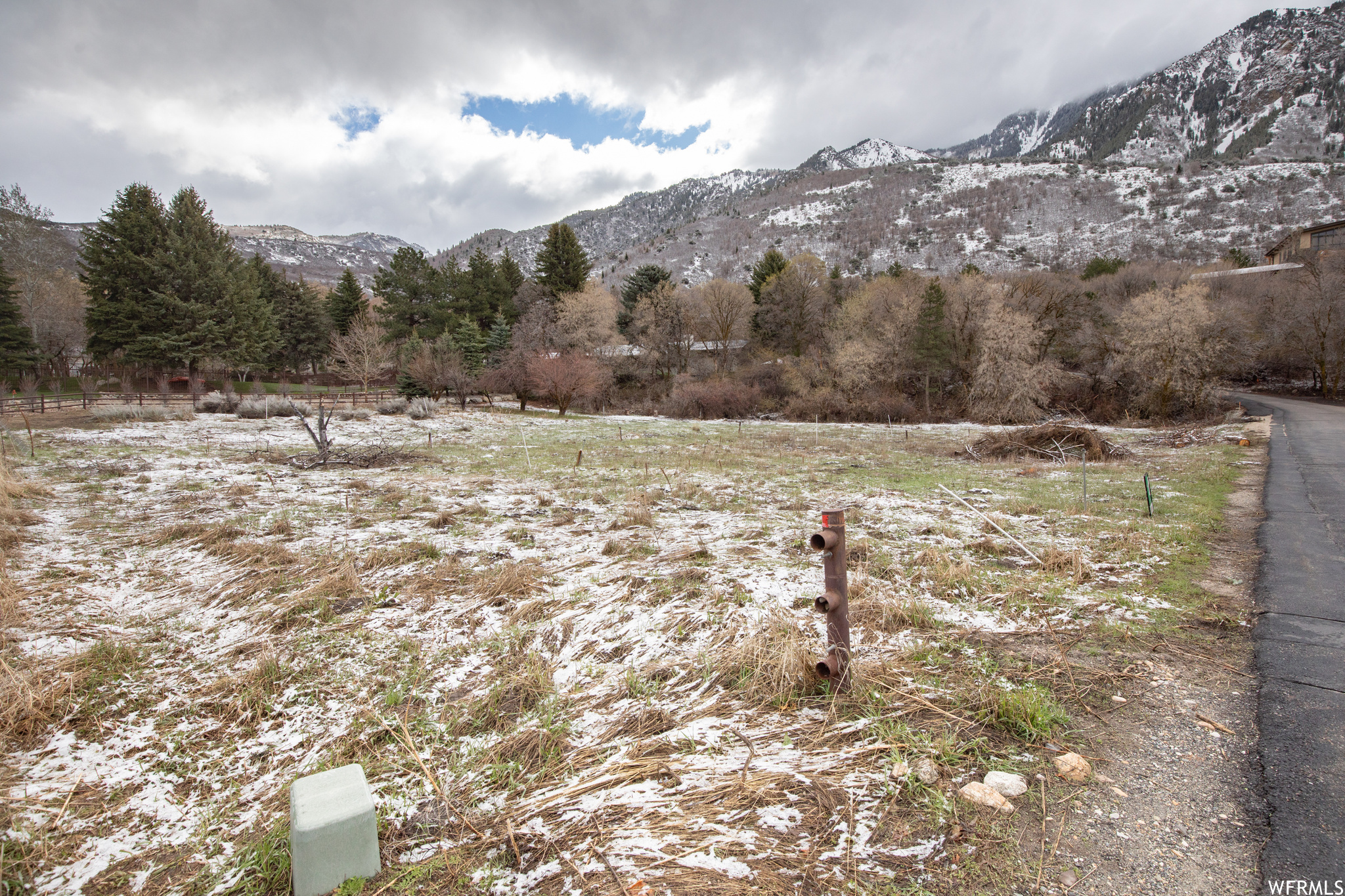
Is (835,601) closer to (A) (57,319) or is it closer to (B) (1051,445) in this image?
(B) (1051,445)

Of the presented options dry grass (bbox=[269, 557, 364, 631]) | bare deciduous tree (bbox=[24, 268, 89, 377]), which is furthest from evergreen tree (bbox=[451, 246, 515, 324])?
dry grass (bbox=[269, 557, 364, 631])

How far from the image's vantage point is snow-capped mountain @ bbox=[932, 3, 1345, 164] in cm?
11350

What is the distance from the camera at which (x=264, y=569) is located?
6098mm

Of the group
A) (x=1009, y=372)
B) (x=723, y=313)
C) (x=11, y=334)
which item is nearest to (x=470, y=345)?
(x=723, y=313)

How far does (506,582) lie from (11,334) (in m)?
54.5

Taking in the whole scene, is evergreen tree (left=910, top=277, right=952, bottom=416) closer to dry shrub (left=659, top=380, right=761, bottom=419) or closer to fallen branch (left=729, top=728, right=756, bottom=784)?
dry shrub (left=659, top=380, right=761, bottom=419)

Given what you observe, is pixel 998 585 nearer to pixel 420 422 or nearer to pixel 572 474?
pixel 572 474

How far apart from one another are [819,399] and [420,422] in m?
25.0

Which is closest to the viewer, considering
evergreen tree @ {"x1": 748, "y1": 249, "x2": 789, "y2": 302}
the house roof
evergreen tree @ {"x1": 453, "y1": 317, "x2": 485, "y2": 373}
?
evergreen tree @ {"x1": 453, "y1": 317, "x2": 485, "y2": 373}

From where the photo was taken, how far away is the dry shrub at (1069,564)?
5.85m

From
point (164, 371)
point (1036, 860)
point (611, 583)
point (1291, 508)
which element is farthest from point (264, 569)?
point (164, 371)

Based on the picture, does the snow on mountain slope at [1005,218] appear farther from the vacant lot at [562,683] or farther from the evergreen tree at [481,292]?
the vacant lot at [562,683]

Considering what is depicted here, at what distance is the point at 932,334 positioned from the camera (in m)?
37.0

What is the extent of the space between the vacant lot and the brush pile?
29.6 feet
